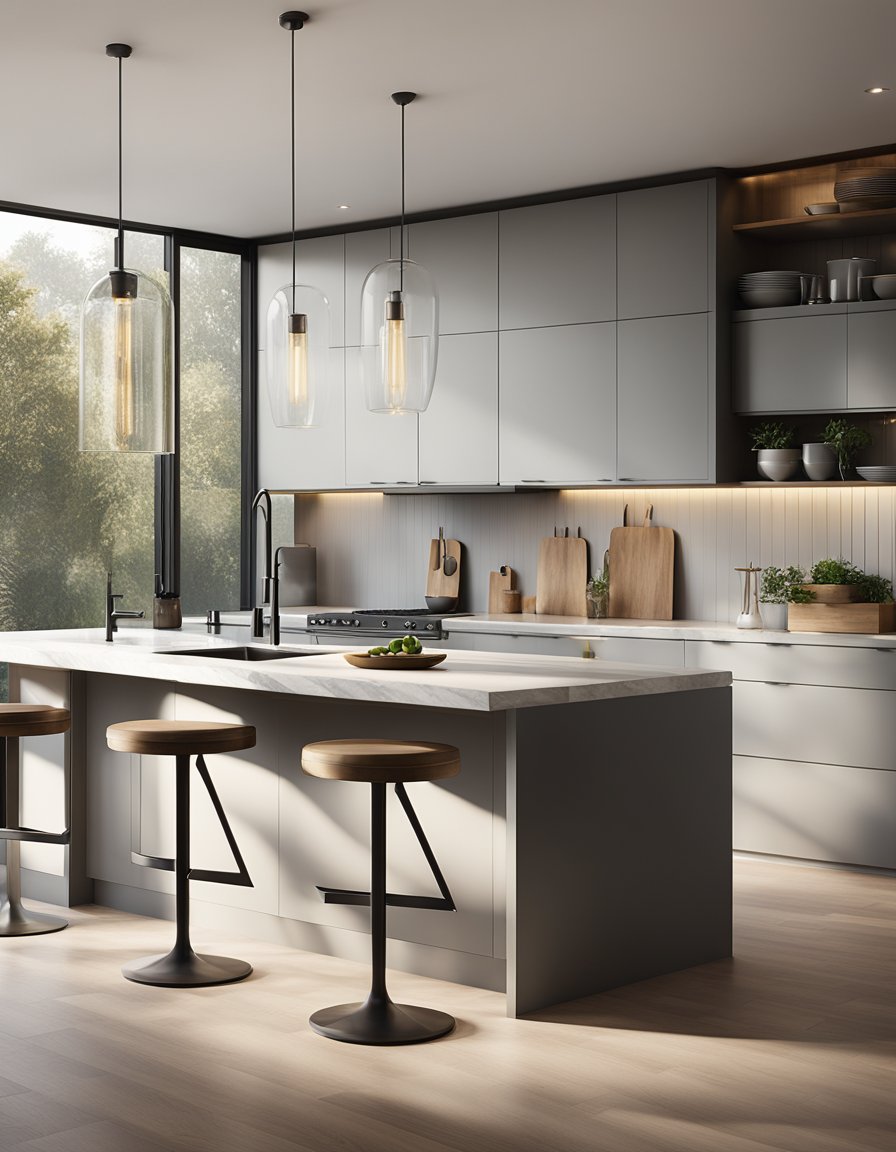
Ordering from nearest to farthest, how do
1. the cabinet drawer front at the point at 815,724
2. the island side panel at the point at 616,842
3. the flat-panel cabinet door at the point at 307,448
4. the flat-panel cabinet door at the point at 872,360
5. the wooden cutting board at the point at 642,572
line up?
the island side panel at the point at 616,842 < the cabinet drawer front at the point at 815,724 < the flat-panel cabinet door at the point at 872,360 < the wooden cutting board at the point at 642,572 < the flat-panel cabinet door at the point at 307,448

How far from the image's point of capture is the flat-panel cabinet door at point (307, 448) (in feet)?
24.5

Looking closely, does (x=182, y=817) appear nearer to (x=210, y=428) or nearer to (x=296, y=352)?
(x=296, y=352)

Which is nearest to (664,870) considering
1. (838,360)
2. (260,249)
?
(838,360)

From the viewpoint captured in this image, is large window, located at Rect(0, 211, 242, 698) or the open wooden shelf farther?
large window, located at Rect(0, 211, 242, 698)

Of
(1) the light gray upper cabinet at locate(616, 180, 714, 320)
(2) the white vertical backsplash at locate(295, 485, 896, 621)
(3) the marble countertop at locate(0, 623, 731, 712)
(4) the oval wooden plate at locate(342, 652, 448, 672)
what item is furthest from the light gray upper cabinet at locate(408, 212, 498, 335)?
(4) the oval wooden plate at locate(342, 652, 448, 672)

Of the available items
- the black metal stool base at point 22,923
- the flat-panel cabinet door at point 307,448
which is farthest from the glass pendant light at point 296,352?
the flat-panel cabinet door at point 307,448

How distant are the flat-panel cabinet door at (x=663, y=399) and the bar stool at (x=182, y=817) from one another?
2.69m

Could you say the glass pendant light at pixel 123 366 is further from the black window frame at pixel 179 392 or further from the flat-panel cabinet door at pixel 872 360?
the flat-panel cabinet door at pixel 872 360

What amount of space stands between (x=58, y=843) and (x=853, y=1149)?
9.40ft

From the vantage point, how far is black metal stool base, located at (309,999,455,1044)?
357 centimetres

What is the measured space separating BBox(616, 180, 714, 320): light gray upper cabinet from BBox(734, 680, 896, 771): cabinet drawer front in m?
1.68

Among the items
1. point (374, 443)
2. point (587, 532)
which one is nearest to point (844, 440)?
point (587, 532)

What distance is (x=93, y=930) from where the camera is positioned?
4.71m

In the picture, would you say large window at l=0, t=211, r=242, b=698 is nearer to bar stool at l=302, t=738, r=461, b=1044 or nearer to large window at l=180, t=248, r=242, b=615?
large window at l=180, t=248, r=242, b=615
